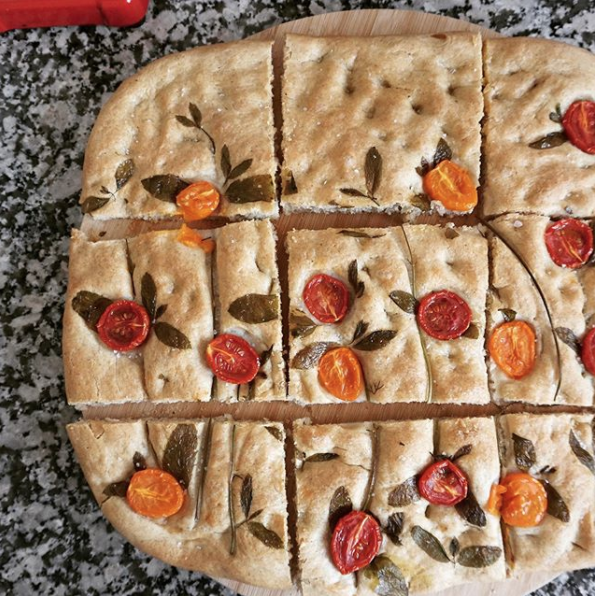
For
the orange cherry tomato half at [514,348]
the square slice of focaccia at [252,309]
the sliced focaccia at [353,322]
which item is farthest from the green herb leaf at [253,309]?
the orange cherry tomato half at [514,348]

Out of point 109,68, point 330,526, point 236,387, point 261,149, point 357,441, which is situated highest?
point 109,68

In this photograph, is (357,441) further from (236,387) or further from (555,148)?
(555,148)

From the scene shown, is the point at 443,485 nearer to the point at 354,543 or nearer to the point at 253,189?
the point at 354,543

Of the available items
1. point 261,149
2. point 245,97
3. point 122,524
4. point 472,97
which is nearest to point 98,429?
point 122,524

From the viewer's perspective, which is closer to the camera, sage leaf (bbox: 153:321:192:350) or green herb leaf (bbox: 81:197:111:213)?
sage leaf (bbox: 153:321:192:350)

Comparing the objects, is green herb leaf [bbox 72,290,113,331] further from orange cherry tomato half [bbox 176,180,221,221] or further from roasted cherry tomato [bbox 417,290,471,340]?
roasted cherry tomato [bbox 417,290,471,340]

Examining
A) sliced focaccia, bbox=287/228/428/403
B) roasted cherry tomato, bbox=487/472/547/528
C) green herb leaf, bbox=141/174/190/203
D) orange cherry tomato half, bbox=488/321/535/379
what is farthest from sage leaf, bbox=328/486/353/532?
green herb leaf, bbox=141/174/190/203

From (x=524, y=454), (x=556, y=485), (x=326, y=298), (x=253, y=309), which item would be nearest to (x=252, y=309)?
(x=253, y=309)
